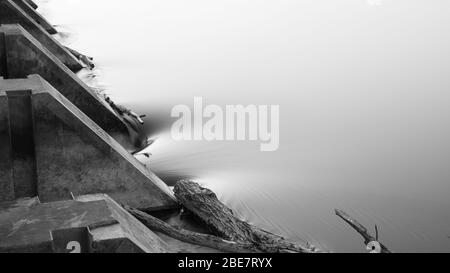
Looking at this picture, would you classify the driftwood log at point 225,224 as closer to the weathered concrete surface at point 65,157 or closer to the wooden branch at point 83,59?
the weathered concrete surface at point 65,157

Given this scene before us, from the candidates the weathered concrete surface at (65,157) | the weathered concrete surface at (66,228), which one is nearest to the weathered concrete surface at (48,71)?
the weathered concrete surface at (65,157)

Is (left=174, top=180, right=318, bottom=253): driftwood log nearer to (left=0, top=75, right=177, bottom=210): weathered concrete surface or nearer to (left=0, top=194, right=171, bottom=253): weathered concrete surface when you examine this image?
(left=0, top=75, right=177, bottom=210): weathered concrete surface

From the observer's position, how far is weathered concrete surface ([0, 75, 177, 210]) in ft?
19.0

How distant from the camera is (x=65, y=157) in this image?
19.7ft

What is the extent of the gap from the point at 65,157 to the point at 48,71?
2.95m

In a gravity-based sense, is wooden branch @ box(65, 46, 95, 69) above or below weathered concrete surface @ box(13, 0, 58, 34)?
below

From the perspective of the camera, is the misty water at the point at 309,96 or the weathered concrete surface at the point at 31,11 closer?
the misty water at the point at 309,96

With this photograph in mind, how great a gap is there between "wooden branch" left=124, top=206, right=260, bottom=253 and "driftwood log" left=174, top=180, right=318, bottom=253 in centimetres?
11

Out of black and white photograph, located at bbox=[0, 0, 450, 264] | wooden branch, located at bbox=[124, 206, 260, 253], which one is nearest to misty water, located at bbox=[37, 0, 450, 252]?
black and white photograph, located at bbox=[0, 0, 450, 264]

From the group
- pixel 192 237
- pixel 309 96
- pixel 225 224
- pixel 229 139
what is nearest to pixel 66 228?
pixel 192 237

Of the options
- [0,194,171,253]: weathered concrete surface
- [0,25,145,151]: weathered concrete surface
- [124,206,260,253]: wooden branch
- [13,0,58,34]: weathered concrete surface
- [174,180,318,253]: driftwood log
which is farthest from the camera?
[13,0,58,34]: weathered concrete surface

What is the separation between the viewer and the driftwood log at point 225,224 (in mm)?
5773

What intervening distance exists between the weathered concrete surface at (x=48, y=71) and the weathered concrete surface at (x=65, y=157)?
2.06 metres
